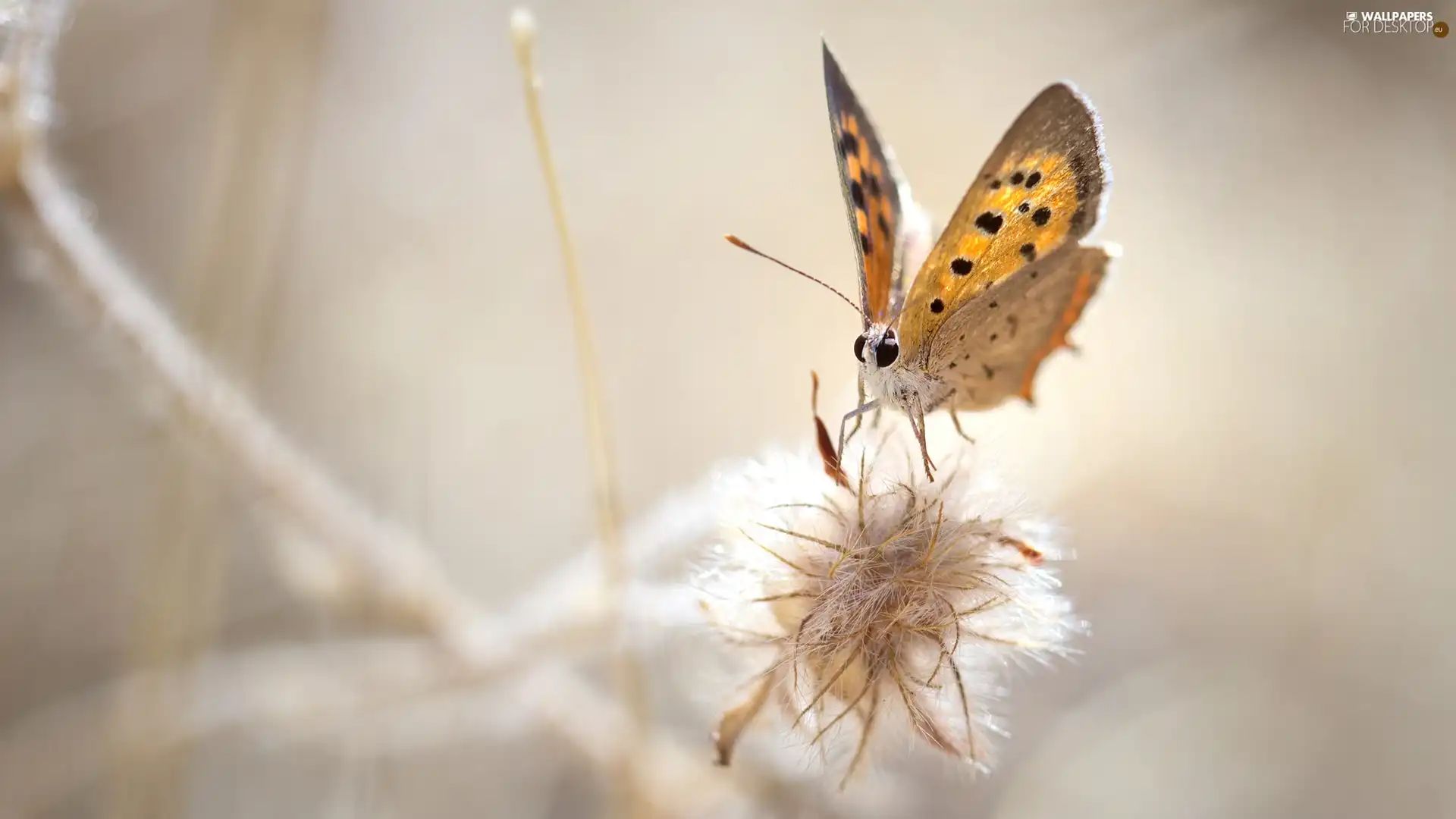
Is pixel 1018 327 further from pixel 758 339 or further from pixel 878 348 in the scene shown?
pixel 758 339

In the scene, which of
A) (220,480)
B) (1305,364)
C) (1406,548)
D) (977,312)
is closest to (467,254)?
(220,480)

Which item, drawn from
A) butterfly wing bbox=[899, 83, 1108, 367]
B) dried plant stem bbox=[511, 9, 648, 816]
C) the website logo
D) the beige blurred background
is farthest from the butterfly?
the website logo

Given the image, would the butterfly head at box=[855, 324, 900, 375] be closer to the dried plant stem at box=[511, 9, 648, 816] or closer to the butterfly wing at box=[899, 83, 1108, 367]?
the butterfly wing at box=[899, 83, 1108, 367]

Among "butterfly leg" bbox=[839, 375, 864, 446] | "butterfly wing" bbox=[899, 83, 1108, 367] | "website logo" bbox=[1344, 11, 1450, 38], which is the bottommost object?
"butterfly leg" bbox=[839, 375, 864, 446]

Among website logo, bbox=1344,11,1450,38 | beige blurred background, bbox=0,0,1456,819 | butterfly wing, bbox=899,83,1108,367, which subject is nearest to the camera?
butterfly wing, bbox=899,83,1108,367

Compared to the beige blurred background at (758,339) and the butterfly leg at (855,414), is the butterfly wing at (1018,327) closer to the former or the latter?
the butterfly leg at (855,414)

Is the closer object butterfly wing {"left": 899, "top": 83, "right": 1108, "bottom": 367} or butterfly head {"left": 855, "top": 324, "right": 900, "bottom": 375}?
butterfly wing {"left": 899, "top": 83, "right": 1108, "bottom": 367}

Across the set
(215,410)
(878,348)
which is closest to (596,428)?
(215,410)

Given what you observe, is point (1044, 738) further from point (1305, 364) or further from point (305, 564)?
point (305, 564)
